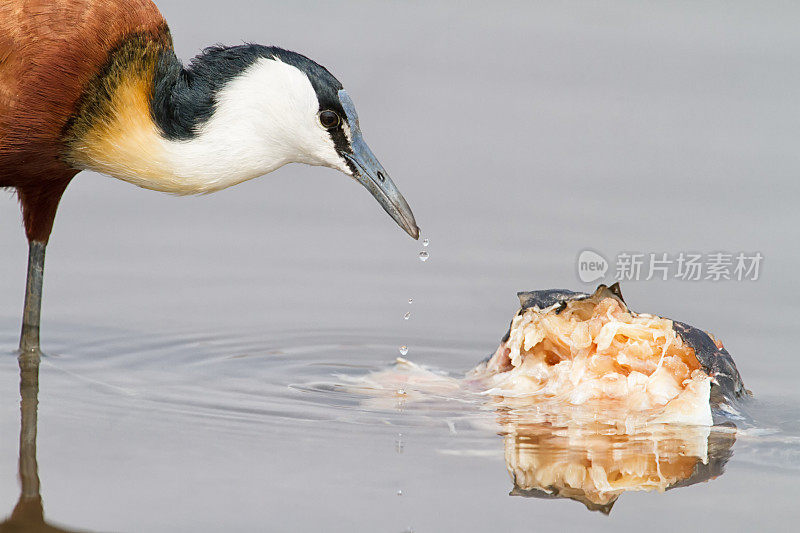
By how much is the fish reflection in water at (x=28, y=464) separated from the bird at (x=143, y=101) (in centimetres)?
91

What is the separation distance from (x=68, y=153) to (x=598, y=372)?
2466 mm

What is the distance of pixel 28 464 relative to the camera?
5133 mm

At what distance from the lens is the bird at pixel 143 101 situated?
5.80 metres

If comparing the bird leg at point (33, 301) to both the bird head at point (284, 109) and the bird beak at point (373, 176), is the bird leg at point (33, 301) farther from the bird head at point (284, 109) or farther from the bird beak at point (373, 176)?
the bird beak at point (373, 176)

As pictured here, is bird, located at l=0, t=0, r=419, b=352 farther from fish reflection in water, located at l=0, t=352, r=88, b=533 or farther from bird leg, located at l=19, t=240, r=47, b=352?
fish reflection in water, located at l=0, t=352, r=88, b=533

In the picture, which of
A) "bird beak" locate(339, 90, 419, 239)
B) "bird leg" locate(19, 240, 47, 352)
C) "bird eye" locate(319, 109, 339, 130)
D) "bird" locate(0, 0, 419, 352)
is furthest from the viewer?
"bird leg" locate(19, 240, 47, 352)

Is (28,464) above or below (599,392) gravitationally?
below

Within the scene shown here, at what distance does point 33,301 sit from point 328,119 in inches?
69.7

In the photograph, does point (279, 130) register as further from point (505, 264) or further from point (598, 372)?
point (505, 264)

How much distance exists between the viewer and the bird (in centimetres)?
580

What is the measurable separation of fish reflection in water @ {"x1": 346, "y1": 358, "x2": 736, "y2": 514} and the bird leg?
1.68 m

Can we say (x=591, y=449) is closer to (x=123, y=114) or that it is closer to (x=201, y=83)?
(x=201, y=83)

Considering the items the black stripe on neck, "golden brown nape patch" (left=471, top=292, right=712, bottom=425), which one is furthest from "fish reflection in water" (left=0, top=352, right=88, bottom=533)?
"golden brown nape patch" (left=471, top=292, right=712, bottom=425)

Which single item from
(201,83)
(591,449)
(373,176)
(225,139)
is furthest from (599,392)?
(201,83)
